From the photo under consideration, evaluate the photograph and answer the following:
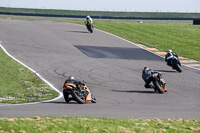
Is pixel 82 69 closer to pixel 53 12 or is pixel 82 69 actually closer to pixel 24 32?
pixel 24 32

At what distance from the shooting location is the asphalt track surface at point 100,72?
44.2 ft

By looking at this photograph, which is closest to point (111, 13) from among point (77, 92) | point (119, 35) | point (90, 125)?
point (119, 35)

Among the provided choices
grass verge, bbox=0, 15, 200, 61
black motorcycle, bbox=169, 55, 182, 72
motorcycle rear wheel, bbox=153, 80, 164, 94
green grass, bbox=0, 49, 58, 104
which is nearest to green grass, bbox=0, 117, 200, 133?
green grass, bbox=0, 49, 58, 104

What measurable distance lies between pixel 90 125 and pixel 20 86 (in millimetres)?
9685

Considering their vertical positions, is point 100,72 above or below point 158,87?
above

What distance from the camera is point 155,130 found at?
959cm

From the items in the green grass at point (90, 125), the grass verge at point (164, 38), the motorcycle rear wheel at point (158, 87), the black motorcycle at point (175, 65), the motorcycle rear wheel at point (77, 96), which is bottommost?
the green grass at point (90, 125)

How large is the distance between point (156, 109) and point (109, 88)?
575 centimetres

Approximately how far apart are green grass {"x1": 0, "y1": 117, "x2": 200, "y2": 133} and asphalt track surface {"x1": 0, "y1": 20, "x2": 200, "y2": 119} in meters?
1.58

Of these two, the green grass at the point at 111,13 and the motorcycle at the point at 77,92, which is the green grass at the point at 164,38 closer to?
the motorcycle at the point at 77,92

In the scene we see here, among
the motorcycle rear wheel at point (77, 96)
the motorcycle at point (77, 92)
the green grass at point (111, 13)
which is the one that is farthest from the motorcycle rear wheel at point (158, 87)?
the green grass at point (111, 13)

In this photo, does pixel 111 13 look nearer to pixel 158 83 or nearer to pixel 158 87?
pixel 158 83

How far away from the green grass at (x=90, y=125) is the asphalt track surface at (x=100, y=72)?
158cm

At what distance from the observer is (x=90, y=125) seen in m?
9.79
